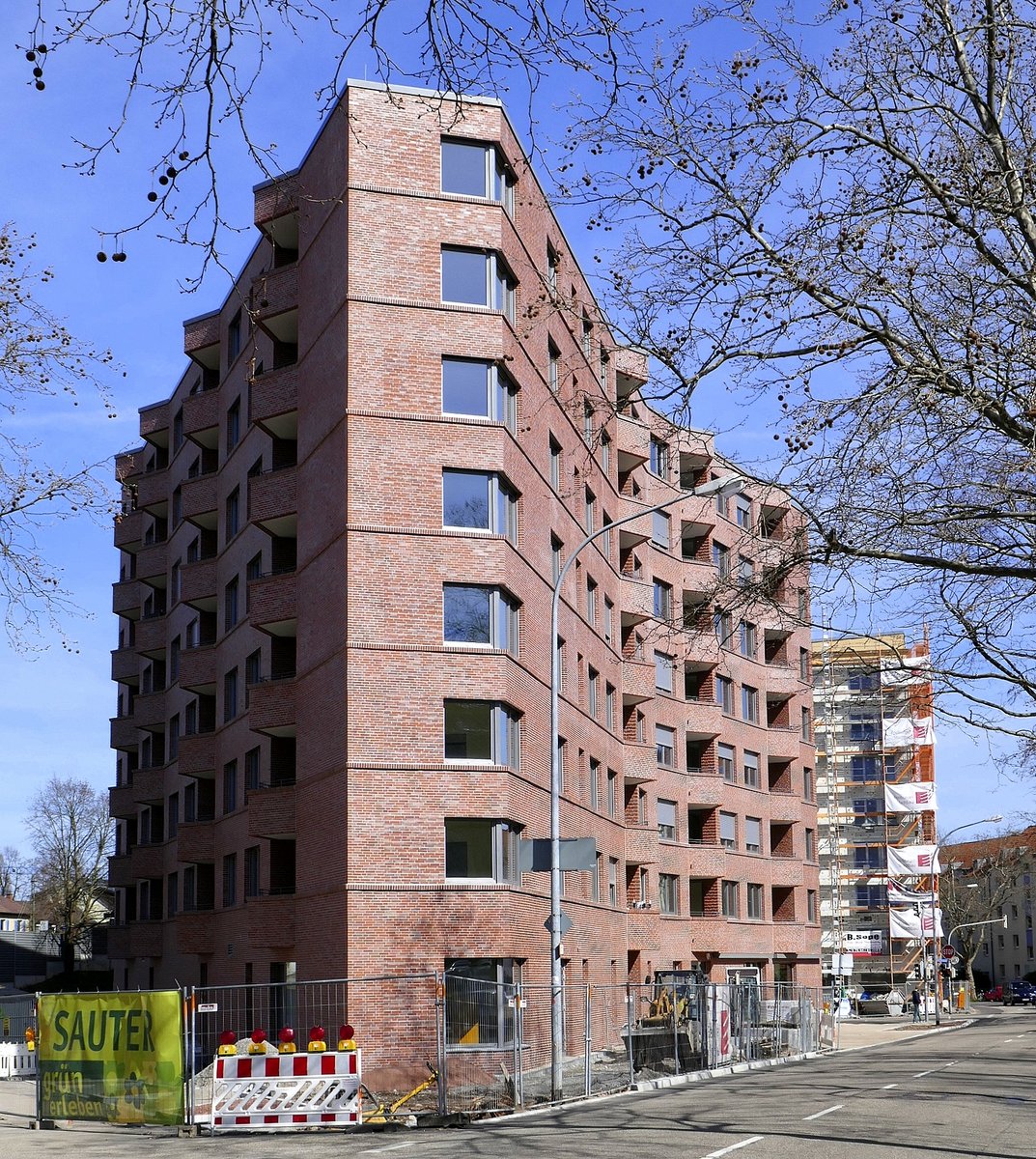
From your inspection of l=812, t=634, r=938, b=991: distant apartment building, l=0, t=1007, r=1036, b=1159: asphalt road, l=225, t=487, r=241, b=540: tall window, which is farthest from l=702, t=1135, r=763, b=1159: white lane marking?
l=812, t=634, r=938, b=991: distant apartment building

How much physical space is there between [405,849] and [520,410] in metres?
10.5

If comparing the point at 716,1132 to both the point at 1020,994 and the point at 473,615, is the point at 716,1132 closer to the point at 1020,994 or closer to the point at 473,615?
the point at 473,615

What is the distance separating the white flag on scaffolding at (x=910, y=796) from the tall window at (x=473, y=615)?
6842 centimetres

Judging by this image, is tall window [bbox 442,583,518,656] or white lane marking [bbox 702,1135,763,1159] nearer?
white lane marking [bbox 702,1135,763,1159]

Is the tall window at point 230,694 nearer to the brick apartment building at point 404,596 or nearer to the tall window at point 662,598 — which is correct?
the brick apartment building at point 404,596

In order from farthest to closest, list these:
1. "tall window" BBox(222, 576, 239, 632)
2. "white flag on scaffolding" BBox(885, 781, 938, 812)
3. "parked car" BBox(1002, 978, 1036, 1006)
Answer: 1. "parked car" BBox(1002, 978, 1036, 1006)
2. "white flag on scaffolding" BBox(885, 781, 938, 812)
3. "tall window" BBox(222, 576, 239, 632)

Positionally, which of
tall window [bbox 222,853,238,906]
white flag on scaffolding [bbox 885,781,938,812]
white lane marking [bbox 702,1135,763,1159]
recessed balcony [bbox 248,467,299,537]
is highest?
recessed balcony [bbox 248,467,299,537]

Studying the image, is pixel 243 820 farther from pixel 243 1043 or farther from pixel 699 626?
pixel 699 626

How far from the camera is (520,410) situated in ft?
111

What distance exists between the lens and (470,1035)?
2384cm

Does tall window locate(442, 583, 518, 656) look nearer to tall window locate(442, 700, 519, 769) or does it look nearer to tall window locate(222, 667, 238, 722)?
tall window locate(442, 700, 519, 769)

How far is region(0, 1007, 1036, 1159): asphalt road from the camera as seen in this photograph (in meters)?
14.7

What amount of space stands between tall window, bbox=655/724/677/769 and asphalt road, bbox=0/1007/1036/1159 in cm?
2649

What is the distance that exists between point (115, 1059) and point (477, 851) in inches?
436
